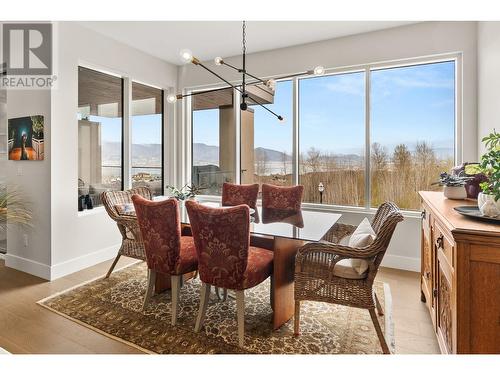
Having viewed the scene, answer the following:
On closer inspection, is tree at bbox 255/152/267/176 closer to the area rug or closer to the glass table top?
the glass table top

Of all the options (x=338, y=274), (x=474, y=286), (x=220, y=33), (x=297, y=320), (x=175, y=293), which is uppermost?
(x=220, y=33)

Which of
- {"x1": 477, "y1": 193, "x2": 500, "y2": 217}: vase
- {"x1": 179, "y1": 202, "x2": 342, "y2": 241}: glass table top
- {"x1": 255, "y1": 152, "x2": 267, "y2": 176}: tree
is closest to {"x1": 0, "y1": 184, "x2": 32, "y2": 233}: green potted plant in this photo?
{"x1": 179, "y1": 202, "x2": 342, "y2": 241}: glass table top

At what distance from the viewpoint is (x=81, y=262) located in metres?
3.61

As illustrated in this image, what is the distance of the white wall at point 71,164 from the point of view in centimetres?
330

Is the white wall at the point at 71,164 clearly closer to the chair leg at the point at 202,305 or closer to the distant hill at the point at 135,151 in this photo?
the distant hill at the point at 135,151

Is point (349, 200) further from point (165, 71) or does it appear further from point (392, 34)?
point (165, 71)

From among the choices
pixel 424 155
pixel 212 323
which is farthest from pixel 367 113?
pixel 212 323

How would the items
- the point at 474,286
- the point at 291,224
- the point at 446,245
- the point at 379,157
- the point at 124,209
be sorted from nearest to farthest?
the point at 474,286
the point at 446,245
the point at 291,224
the point at 124,209
the point at 379,157

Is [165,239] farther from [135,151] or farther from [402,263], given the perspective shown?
[402,263]

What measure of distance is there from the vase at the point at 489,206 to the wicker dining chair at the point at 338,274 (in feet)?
1.37

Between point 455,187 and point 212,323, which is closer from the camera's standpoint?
point 455,187

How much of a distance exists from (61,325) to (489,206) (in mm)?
3033

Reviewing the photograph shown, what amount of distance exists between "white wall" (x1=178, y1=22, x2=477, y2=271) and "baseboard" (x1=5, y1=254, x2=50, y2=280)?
142 inches

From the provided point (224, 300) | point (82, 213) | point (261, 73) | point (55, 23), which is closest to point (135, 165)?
point (82, 213)
